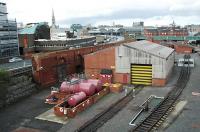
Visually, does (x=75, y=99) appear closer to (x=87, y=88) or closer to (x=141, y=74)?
(x=87, y=88)

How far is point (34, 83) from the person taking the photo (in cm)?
3688

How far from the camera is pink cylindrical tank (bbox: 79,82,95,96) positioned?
103 ft

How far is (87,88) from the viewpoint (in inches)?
1242

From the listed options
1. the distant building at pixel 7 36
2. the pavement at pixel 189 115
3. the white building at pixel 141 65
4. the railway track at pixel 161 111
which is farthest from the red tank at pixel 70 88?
the distant building at pixel 7 36

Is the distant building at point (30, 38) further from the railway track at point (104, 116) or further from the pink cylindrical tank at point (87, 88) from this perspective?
the railway track at point (104, 116)

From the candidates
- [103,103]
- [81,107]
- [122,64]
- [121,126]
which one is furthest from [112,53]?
[121,126]

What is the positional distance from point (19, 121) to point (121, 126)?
9636 millimetres

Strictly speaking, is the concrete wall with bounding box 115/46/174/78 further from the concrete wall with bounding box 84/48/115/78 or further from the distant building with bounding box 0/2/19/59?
the distant building with bounding box 0/2/19/59

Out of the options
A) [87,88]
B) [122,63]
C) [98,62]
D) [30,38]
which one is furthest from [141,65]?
[30,38]

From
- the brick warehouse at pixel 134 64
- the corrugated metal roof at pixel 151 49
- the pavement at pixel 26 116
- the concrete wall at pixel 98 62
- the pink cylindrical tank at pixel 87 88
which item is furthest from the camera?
the concrete wall at pixel 98 62

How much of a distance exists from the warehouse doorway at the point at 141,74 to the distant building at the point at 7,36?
98.5 feet

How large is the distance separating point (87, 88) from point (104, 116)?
5780 millimetres

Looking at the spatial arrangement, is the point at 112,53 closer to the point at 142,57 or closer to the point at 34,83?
the point at 142,57

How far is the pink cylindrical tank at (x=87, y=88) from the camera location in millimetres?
31516
